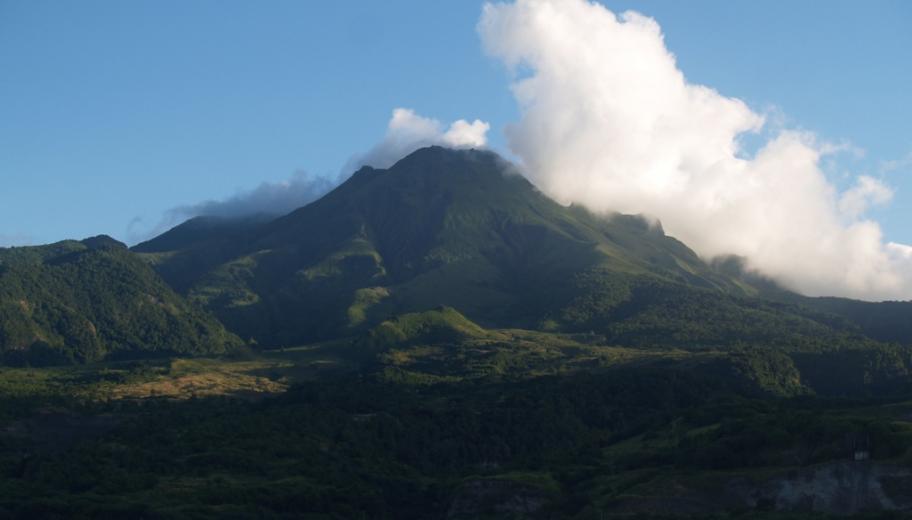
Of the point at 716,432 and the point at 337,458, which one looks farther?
the point at 337,458

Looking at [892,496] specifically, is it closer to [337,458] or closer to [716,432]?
[716,432]

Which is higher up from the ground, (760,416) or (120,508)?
(760,416)

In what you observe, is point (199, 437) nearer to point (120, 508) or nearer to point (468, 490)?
point (120, 508)

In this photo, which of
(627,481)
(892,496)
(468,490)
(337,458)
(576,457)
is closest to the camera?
(892,496)

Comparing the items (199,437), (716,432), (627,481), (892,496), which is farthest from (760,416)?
(199,437)

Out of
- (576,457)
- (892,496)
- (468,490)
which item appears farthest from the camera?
(576,457)

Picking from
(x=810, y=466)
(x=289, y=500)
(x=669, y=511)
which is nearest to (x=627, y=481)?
(x=669, y=511)

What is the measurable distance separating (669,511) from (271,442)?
79.1 m

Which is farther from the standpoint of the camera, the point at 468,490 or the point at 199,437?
the point at 199,437

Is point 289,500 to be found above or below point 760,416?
below

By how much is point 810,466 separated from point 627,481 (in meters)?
22.5

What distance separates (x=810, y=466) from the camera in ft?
407

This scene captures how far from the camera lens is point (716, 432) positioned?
14512 centimetres

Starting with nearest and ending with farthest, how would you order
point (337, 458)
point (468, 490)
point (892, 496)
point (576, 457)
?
point (892, 496) → point (468, 490) → point (576, 457) → point (337, 458)
